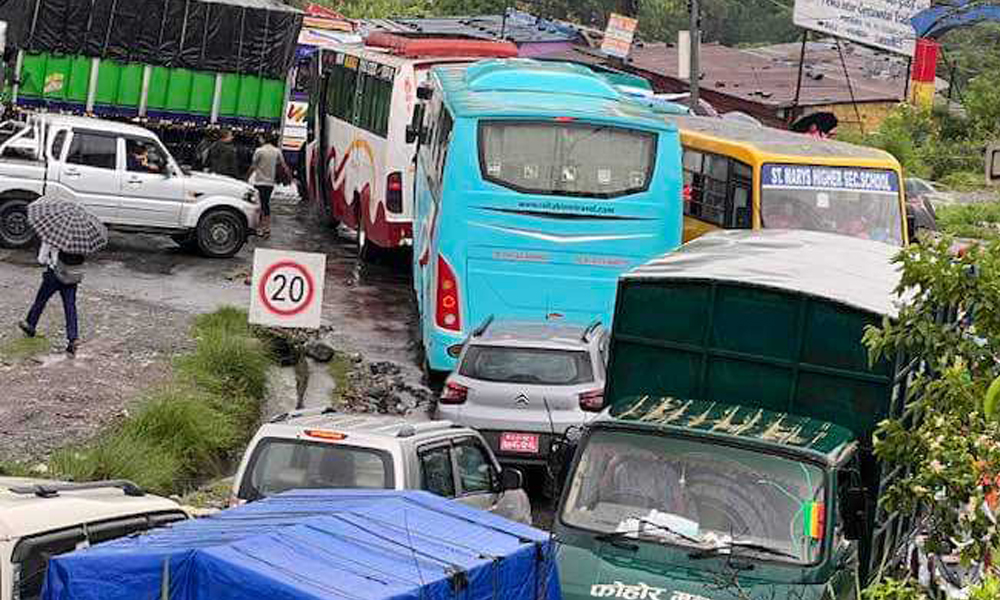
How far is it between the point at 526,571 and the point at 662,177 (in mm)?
13467

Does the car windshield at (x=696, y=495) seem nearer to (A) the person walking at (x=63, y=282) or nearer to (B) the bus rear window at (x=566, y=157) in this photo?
(A) the person walking at (x=63, y=282)

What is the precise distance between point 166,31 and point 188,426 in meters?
19.0

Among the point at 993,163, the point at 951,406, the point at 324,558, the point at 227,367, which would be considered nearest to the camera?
the point at 324,558

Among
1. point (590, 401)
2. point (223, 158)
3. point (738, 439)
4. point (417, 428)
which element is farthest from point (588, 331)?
point (223, 158)

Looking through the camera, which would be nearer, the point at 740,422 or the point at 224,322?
the point at 740,422

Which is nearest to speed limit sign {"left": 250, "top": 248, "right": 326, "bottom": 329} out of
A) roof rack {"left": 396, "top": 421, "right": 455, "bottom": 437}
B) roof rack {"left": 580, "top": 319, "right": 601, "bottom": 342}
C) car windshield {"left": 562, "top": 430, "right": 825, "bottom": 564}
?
roof rack {"left": 580, "top": 319, "right": 601, "bottom": 342}

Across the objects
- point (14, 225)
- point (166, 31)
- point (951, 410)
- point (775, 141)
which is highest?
point (166, 31)

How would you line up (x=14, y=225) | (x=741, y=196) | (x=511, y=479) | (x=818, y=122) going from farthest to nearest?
(x=818, y=122), (x=14, y=225), (x=741, y=196), (x=511, y=479)

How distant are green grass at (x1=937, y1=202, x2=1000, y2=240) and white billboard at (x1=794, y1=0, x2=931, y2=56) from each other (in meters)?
10.0

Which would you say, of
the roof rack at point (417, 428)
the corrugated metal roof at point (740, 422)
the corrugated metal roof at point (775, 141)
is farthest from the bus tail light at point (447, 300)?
the corrugated metal roof at point (740, 422)

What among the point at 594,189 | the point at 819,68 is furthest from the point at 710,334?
the point at 819,68

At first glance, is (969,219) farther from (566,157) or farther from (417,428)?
(417,428)

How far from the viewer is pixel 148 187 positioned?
1096 inches

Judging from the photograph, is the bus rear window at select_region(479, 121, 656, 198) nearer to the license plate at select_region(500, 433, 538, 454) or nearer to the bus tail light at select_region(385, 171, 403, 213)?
the license plate at select_region(500, 433, 538, 454)
